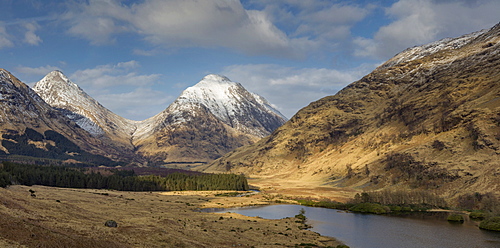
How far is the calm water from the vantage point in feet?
251

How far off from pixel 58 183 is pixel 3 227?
529 feet

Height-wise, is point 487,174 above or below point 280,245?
above

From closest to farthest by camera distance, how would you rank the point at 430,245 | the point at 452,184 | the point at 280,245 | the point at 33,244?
the point at 33,244 < the point at 280,245 < the point at 430,245 < the point at 452,184

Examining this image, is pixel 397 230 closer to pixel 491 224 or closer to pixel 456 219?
pixel 491 224

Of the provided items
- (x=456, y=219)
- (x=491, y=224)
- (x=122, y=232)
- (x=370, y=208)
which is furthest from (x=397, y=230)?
(x=122, y=232)

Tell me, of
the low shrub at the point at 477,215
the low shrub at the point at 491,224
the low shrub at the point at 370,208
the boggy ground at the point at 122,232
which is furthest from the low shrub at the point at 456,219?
the boggy ground at the point at 122,232

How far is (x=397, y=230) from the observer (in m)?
92.0

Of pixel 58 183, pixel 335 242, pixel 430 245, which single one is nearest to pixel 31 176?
pixel 58 183

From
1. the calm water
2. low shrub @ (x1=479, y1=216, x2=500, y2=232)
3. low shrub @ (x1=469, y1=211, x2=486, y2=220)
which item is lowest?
the calm water

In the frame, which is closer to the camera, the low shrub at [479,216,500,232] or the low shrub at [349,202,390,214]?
the low shrub at [479,216,500,232]

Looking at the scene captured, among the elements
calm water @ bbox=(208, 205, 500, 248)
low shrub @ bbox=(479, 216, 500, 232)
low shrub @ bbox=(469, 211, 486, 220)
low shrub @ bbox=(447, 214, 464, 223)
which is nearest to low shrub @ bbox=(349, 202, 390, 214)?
calm water @ bbox=(208, 205, 500, 248)

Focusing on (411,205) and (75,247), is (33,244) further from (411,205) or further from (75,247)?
(411,205)

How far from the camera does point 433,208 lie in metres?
130

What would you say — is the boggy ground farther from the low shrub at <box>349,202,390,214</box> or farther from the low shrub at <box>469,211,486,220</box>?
the low shrub at <box>469,211,486,220</box>
